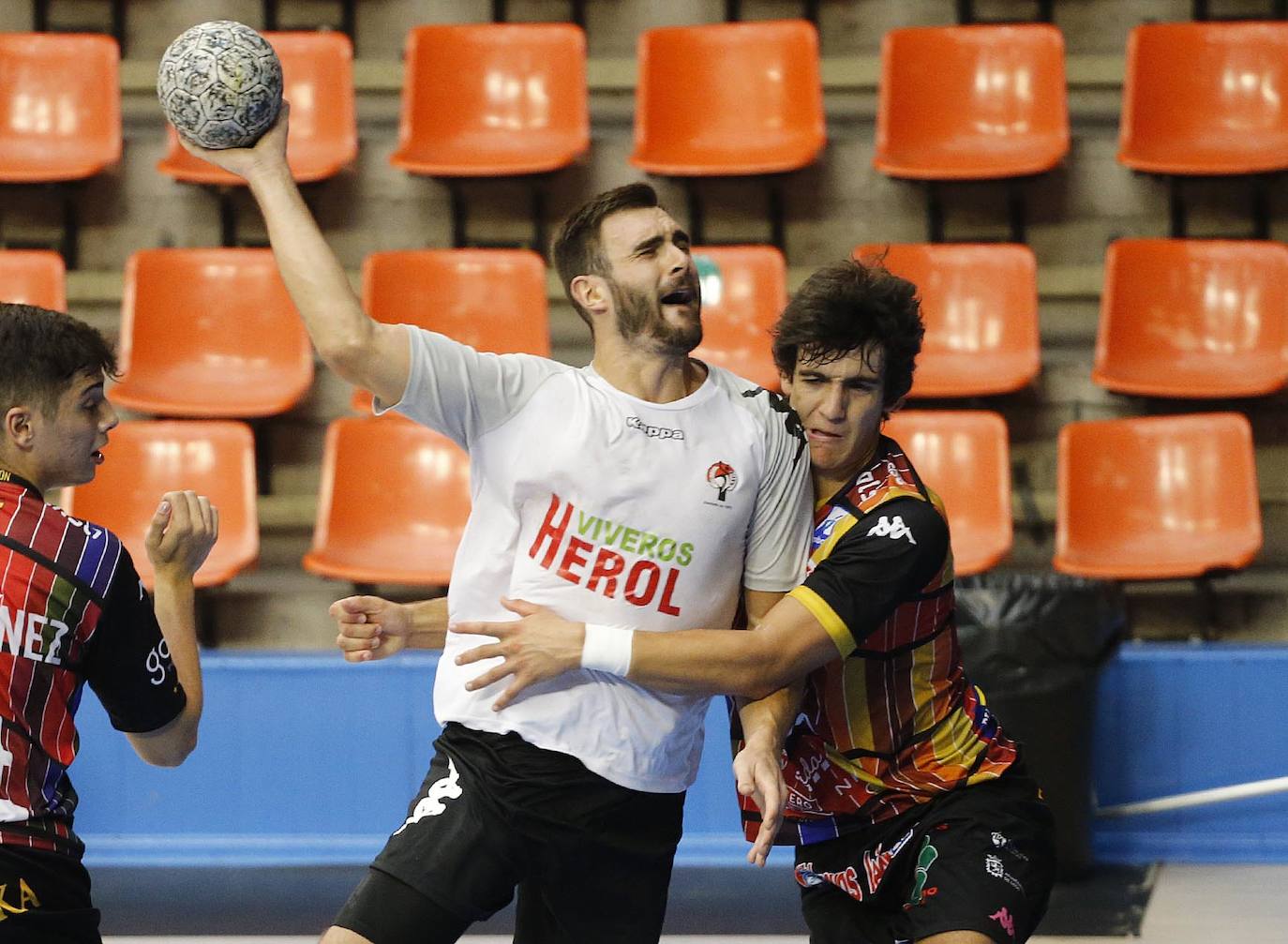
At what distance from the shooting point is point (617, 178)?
6930 millimetres

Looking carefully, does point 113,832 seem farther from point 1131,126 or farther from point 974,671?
point 1131,126

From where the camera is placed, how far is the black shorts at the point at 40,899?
232cm

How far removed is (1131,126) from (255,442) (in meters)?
3.73

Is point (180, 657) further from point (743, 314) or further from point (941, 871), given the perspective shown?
point (743, 314)

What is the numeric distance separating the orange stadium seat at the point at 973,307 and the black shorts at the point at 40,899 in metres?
4.28

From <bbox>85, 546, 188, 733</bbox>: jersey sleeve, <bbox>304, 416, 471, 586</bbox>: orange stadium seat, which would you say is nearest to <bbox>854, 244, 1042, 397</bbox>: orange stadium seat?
<bbox>304, 416, 471, 586</bbox>: orange stadium seat

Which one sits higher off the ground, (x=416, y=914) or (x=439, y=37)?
(x=439, y=37)

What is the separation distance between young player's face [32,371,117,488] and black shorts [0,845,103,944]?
55 cm

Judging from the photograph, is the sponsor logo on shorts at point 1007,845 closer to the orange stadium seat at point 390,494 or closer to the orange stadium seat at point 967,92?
the orange stadium seat at point 390,494

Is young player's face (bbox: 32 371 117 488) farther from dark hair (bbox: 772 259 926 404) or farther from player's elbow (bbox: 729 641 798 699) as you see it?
dark hair (bbox: 772 259 926 404)

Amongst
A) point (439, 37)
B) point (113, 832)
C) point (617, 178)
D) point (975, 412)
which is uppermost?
point (439, 37)

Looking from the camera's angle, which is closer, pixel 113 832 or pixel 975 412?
pixel 113 832

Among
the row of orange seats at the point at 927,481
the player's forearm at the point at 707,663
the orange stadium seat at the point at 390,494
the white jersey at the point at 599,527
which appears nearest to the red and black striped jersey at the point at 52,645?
the white jersey at the point at 599,527

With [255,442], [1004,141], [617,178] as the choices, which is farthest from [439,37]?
[1004,141]
